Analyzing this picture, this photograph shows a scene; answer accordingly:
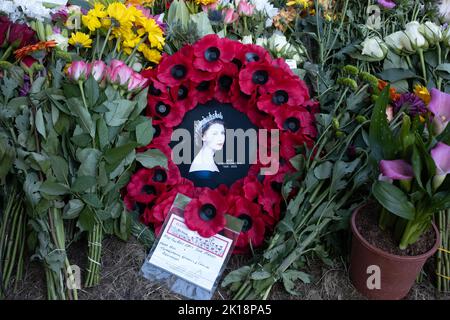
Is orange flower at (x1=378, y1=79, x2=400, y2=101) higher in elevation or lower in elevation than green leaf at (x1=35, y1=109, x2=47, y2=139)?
higher

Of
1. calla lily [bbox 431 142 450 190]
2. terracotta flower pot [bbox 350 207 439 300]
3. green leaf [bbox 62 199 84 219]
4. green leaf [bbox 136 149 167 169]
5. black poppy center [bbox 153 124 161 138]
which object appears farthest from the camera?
black poppy center [bbox 153 124 161 138]

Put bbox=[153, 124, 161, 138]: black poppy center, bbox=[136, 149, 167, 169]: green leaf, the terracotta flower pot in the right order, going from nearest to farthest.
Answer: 1. the terracotta flower pot
2. bbox=[136, 149, 167, 169]: green leaf
3. bbox=[153, 124, 161, 138]: black poppy center

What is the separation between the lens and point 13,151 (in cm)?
133

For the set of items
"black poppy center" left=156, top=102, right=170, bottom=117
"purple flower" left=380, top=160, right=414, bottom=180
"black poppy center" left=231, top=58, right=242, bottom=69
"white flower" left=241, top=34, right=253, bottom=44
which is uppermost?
"purple flower" left=380, top=160, right=414, bottom=180

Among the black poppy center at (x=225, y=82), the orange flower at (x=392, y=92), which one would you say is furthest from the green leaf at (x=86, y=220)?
the orange flower at (x=392, y=92)

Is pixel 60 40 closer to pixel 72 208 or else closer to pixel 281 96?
pixel 72 208

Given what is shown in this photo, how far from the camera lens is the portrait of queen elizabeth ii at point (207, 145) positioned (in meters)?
1.54

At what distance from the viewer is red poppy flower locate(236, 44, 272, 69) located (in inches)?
59.7

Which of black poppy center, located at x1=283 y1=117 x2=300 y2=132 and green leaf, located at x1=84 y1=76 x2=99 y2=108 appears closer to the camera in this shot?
green leaf, located at x1=84 y1=76 x2=99 y2=108

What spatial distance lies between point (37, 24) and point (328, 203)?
107 centimetres

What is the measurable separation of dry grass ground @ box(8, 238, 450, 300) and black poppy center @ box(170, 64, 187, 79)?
0.54 meters

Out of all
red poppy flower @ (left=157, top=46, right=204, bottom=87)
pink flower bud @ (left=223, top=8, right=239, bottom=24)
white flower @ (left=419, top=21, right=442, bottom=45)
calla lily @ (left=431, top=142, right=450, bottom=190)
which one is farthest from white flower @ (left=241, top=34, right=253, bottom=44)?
calla lily @ (left=431, top=142, right=450, bottom=190)

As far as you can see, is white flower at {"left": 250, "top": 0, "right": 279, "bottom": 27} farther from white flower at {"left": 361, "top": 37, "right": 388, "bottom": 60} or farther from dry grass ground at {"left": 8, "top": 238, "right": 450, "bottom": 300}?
dry grass ground at {"left": 8, "top": 238, "right": 450, "bottom": 300}
